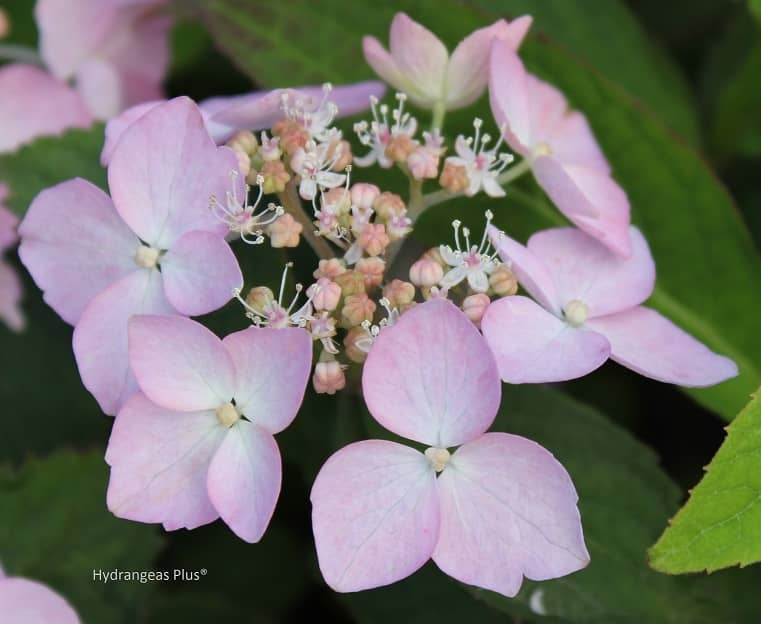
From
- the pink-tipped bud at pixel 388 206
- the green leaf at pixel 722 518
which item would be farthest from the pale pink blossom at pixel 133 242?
the green leaf at pixel 722 518

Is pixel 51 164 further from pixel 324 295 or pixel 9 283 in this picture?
pixel 324 295

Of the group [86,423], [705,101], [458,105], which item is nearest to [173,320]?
[458,105]

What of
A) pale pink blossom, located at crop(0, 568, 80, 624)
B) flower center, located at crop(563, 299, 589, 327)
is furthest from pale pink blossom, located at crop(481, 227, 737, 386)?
pale pink blossom, located at crop(0, 568, 80, 624)

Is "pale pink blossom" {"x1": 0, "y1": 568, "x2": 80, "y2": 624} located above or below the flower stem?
below

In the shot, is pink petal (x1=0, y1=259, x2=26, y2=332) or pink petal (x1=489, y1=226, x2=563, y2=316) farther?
pink petal (x1=0, y1=259, x2=26, y2=332)

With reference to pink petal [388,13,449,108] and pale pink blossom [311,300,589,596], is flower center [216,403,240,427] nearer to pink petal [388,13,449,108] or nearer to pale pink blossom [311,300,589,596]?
pale pink blossom [311,300,589,596]

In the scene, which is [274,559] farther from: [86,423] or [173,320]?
[173,320]
